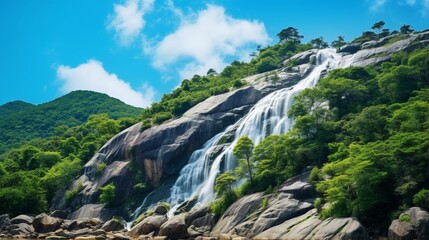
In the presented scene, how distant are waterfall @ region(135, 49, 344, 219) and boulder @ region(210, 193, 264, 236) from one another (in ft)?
25.6

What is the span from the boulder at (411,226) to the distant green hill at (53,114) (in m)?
109

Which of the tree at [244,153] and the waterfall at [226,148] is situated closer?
the tree at [244,153]

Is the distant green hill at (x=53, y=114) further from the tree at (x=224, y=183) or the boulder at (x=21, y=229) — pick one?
the tree at (x=224, y=183)

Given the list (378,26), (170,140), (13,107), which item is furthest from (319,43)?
(13,107)

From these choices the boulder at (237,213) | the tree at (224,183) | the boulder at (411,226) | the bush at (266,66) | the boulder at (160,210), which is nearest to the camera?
the boulder at (411,226)

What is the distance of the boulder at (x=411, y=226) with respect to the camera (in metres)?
27.2

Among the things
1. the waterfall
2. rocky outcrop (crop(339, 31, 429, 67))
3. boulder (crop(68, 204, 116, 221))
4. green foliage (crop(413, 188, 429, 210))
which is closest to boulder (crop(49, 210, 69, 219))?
boulder (crop(68, 204, 116, 221))

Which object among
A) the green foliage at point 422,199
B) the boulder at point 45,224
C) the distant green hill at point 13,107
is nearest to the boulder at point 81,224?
the boulder at point 45,224

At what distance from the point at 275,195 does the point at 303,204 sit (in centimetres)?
360

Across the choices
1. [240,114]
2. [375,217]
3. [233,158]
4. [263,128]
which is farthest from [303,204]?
[240,114]

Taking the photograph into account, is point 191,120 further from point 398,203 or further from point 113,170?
point 398,203

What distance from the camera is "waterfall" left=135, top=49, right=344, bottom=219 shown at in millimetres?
53500

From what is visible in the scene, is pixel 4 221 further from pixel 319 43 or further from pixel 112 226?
pixel 319 43

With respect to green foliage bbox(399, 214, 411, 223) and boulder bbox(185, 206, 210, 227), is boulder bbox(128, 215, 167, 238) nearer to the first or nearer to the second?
boulder bbox(185, 206, 210, 227)
